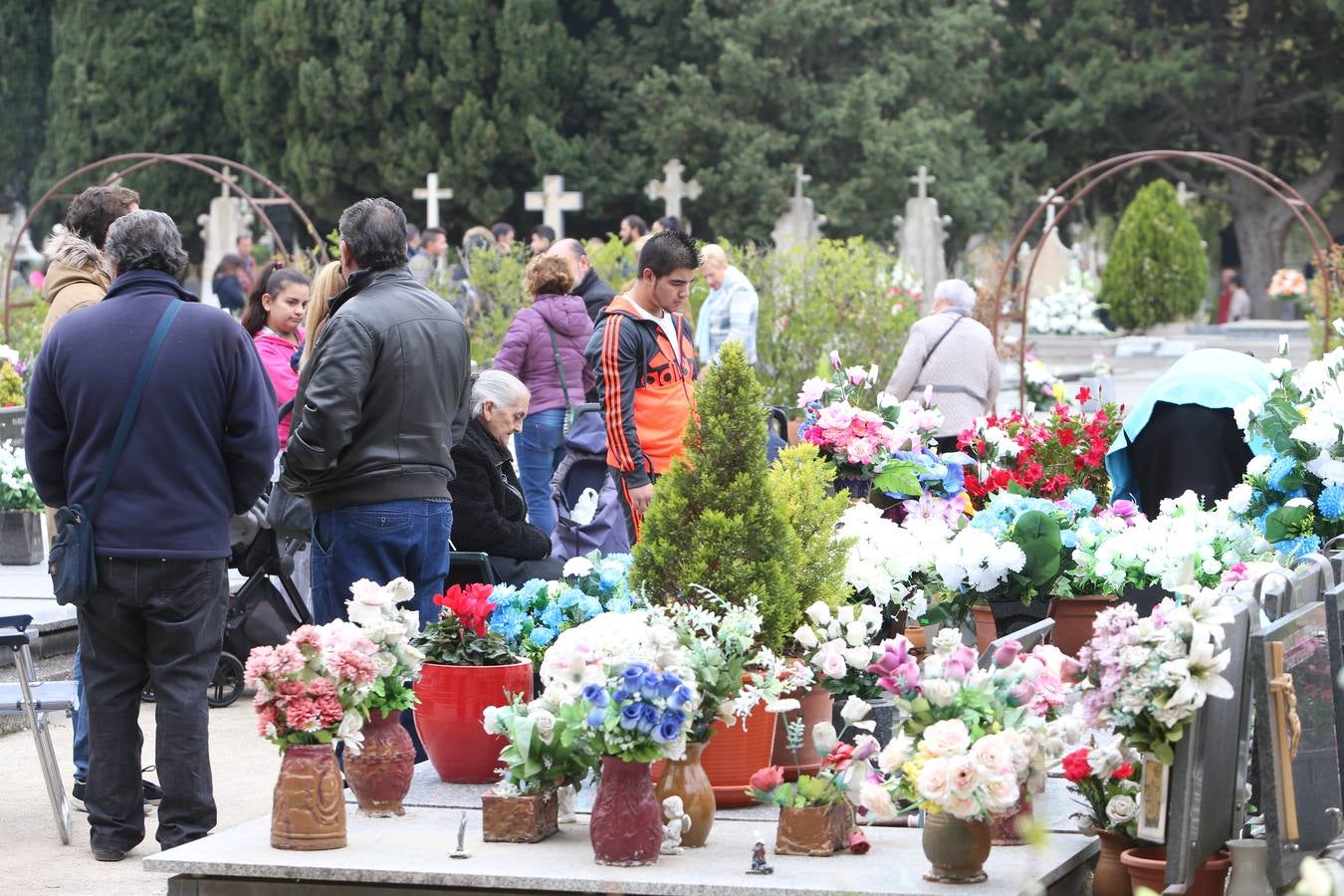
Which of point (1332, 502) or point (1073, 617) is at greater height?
point (1332, 502)

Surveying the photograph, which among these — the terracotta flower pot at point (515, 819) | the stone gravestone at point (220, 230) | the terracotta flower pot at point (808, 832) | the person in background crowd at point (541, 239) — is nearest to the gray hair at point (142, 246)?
the terracotta flower pot at point (515, 819)

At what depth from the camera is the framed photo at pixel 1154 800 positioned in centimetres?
396

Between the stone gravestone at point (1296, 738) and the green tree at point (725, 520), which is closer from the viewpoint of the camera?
the stone gravestone at point (1296, 738)

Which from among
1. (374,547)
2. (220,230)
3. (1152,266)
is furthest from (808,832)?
(220,230)

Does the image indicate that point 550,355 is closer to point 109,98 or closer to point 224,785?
point 224,785

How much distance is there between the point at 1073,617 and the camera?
602cm

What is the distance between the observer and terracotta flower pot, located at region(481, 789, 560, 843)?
416 cm

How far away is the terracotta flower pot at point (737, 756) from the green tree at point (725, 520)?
0.23 meters

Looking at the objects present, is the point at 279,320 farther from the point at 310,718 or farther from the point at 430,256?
the point at 430,256

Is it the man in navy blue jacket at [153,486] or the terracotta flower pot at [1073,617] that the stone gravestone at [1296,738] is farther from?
the man in navy blue jacket at [153,486]

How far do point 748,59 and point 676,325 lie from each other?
27.3m

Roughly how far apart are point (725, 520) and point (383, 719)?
0.93 meters

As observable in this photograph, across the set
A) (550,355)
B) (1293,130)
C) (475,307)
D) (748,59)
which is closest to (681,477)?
(550,355)

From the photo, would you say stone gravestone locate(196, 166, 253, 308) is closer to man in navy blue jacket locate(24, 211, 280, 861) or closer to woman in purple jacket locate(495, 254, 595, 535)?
woman in purple jacket locate(495, 254, 595, 535)
